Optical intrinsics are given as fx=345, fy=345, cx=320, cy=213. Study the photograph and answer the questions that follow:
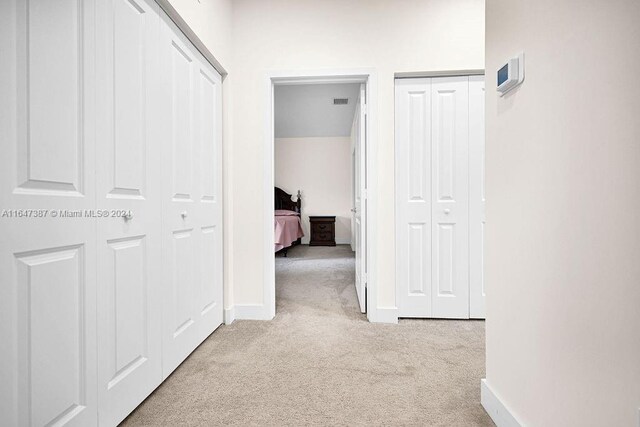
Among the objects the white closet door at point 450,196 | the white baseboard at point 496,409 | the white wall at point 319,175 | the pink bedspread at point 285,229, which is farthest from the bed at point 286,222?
the white baseboard at point 496,409

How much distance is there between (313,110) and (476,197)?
14.8 feet

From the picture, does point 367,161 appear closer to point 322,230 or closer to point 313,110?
point 313,110

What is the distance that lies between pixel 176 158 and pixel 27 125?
2.97 feet

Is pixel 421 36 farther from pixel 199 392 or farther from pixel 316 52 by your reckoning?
pixel 199 392

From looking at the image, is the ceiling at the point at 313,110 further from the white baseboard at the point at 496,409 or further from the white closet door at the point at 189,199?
the white baseboard at the point at 496,409

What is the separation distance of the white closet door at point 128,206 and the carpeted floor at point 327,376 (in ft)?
0.69

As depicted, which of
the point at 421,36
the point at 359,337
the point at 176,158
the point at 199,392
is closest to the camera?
the point at 199,392

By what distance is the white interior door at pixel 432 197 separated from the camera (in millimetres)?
2641

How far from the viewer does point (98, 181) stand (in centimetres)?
125

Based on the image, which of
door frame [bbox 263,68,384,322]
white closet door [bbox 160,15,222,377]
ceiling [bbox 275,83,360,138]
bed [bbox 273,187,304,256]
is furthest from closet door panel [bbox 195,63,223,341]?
bed [bbox 273,187,304,256]

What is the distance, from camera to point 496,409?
4.53ft

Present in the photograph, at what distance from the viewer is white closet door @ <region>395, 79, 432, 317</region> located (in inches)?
104

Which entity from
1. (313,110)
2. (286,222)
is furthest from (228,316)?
(313,110)

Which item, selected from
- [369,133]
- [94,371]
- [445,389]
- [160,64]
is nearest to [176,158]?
[160,64]
